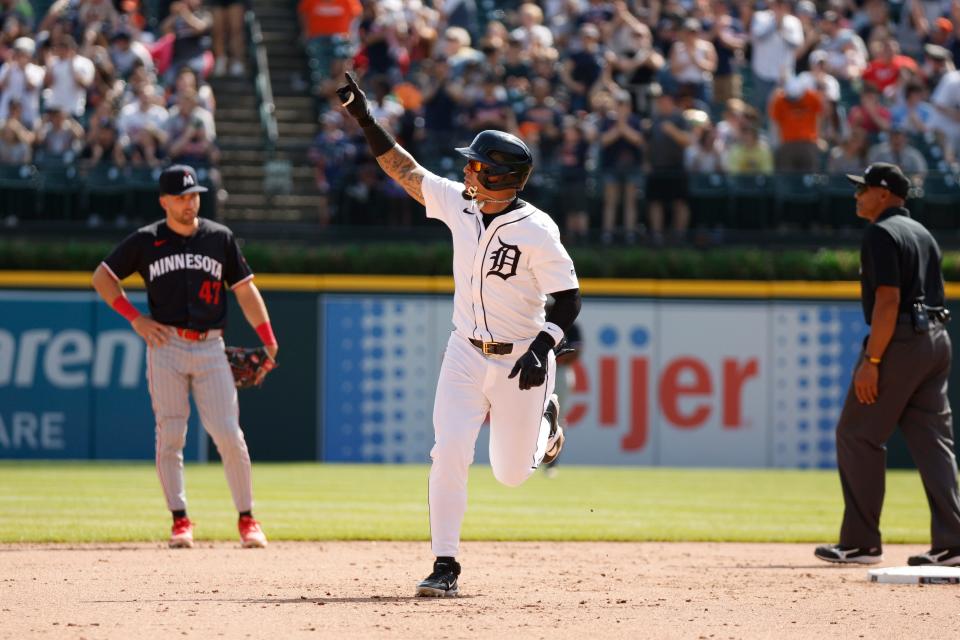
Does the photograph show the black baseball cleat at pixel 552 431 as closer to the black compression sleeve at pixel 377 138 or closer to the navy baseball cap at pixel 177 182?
the black compression sleeve at pixel 377 138

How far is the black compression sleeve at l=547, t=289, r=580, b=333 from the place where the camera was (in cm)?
715

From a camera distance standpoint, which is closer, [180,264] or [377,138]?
[377,138]

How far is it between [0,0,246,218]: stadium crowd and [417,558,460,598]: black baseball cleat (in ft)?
34.4

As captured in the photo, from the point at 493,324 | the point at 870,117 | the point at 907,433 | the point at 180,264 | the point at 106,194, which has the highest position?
the point at 870,117

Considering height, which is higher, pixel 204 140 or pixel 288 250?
pixel 204 140

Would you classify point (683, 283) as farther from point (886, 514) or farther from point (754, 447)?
point (886, 514)

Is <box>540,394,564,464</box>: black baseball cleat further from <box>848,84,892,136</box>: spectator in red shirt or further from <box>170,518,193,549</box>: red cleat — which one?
<box>848,84,892,136</box>: spectator in red shirt

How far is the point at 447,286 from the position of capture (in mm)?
17484

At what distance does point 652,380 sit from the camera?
17.6 m

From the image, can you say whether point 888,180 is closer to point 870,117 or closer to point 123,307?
point 123,307

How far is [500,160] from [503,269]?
0.50 metres

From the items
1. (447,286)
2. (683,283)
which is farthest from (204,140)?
(683,283)

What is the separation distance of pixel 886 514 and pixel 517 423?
20.5ft

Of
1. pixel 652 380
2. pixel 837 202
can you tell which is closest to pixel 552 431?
pixel 652 380
